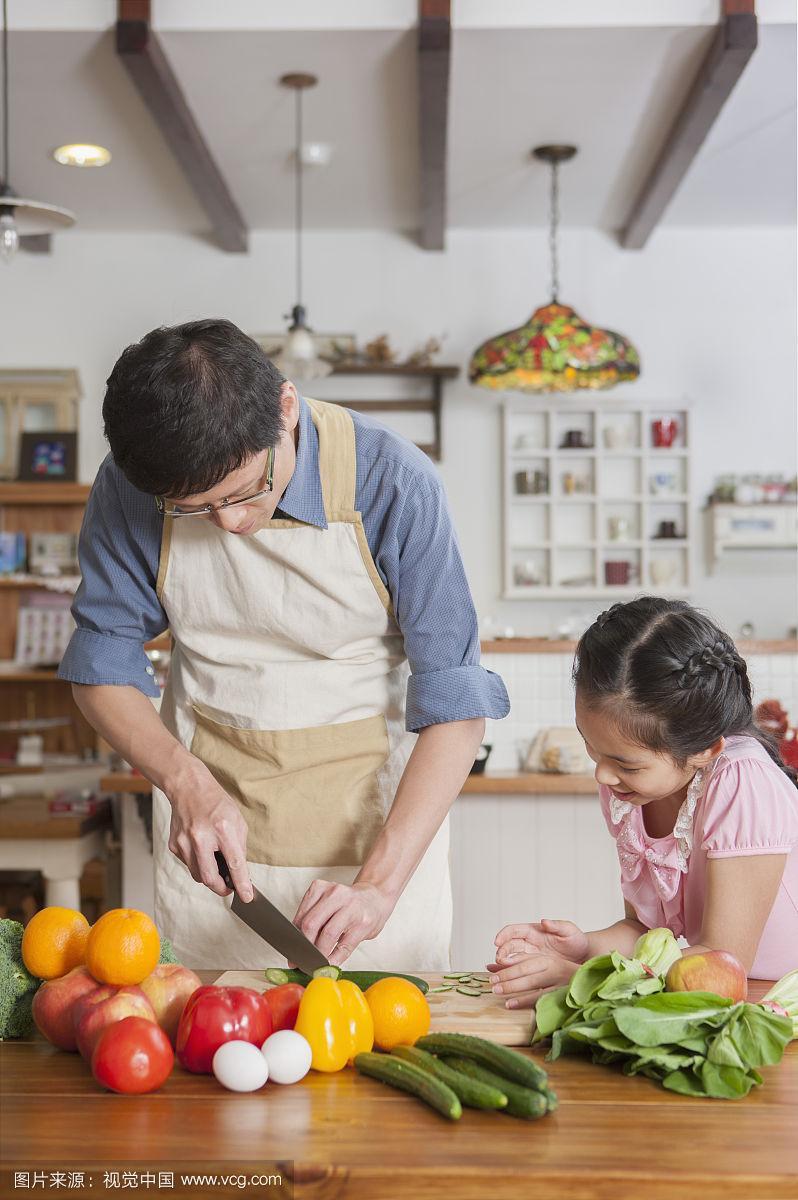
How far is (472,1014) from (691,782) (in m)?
0.45

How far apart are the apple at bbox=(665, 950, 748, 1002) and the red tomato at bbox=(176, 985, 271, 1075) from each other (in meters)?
0.37

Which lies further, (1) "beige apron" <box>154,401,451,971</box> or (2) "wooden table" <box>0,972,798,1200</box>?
(1) "beige apron" <box>154,401,451,971</box>

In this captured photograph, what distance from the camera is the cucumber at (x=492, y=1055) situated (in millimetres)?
920

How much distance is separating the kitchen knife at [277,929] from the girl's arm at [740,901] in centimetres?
44

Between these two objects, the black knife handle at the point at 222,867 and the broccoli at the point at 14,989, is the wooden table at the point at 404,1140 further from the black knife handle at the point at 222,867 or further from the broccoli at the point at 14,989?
the black knife handle at the point at 222,867

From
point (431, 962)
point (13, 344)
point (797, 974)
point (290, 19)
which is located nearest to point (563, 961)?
point (797, 974)

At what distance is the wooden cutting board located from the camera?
3.68 ft

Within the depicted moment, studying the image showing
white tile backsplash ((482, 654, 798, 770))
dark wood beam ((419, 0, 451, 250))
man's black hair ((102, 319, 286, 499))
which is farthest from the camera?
white tile backsplash ((482, 654, 798, 770))

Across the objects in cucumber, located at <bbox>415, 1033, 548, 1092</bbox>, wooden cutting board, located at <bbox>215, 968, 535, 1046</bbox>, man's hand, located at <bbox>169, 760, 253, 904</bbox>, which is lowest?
wooden cutting board, located at <bbox>215, 968, 535, 1046</bbox>

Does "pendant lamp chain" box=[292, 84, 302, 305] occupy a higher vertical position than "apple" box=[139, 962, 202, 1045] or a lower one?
higher

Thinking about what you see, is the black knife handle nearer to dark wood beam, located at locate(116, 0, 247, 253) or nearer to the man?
the man

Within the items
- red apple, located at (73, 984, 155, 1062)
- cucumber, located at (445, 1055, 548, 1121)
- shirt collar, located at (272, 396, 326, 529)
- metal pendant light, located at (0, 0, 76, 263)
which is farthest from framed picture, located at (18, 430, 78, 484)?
cucumber, located at (445, 1055, 548, 1121)

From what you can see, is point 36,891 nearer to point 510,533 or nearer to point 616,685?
point 510,533

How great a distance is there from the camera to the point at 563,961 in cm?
130
